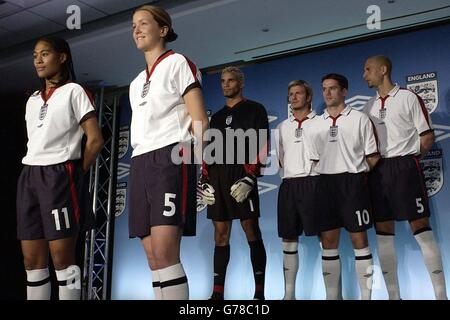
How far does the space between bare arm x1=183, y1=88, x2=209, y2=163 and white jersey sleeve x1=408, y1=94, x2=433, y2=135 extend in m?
1.86

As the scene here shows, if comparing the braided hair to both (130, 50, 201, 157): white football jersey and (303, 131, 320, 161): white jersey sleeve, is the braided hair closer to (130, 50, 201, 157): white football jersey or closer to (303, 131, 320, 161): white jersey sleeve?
(130, 50, 201, 157): white football jersey

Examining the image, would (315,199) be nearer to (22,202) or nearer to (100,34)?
(22,202)

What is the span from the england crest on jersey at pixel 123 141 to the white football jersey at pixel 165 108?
3.91 metres

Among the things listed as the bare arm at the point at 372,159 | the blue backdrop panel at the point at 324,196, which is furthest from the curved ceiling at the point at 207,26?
the bare arm at the point at 372,159

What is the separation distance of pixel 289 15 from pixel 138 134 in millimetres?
2688

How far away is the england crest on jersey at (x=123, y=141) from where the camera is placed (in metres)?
6.03

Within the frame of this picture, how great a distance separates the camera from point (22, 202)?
2443 millimetres

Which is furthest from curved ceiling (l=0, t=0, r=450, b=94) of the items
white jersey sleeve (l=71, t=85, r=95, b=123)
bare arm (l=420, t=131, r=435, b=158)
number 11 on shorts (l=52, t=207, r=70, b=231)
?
number 11 on shorts (l=52, t=207, r=70, b=231)

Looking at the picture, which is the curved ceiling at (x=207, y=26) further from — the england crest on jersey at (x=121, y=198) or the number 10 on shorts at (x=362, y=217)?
the number 10 on shorts at (x=362, y=217)

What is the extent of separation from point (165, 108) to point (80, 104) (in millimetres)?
627

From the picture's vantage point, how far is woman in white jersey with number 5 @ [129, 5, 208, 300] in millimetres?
1956

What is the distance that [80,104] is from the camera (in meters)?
2.55
